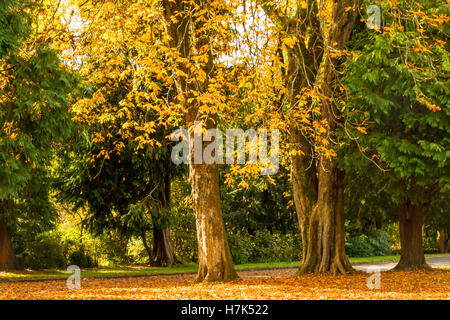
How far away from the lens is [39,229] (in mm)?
24047

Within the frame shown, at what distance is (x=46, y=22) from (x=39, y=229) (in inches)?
438

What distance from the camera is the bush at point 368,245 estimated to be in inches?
1240

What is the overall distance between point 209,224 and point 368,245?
65.2 feet

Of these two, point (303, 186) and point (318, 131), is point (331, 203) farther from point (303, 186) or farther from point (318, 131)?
point (318, 131)

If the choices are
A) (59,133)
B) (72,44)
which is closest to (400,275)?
(59,133)

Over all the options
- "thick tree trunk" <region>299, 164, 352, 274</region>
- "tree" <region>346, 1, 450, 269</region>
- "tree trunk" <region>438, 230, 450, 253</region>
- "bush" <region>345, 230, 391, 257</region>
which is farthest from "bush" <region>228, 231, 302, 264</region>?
"tree" <region>346, 1, 450, 269</region>

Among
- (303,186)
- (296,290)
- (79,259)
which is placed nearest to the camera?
(296,290)

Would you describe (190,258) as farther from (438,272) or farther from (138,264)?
(438,272)

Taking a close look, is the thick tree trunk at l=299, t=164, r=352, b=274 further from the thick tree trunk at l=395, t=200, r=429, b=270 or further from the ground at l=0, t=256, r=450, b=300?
the thick tree trunk at l=395, t=200, r=429, b=270

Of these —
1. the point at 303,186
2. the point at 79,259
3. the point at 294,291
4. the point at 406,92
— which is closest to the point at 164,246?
the point at 79,259

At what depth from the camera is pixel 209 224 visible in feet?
47.1

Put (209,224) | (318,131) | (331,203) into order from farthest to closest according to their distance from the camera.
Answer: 1. (331,203)
2. (318,131)
3. (209,224)

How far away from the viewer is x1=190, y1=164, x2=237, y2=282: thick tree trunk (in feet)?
47.2

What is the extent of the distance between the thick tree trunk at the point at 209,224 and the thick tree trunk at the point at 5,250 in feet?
39.6
